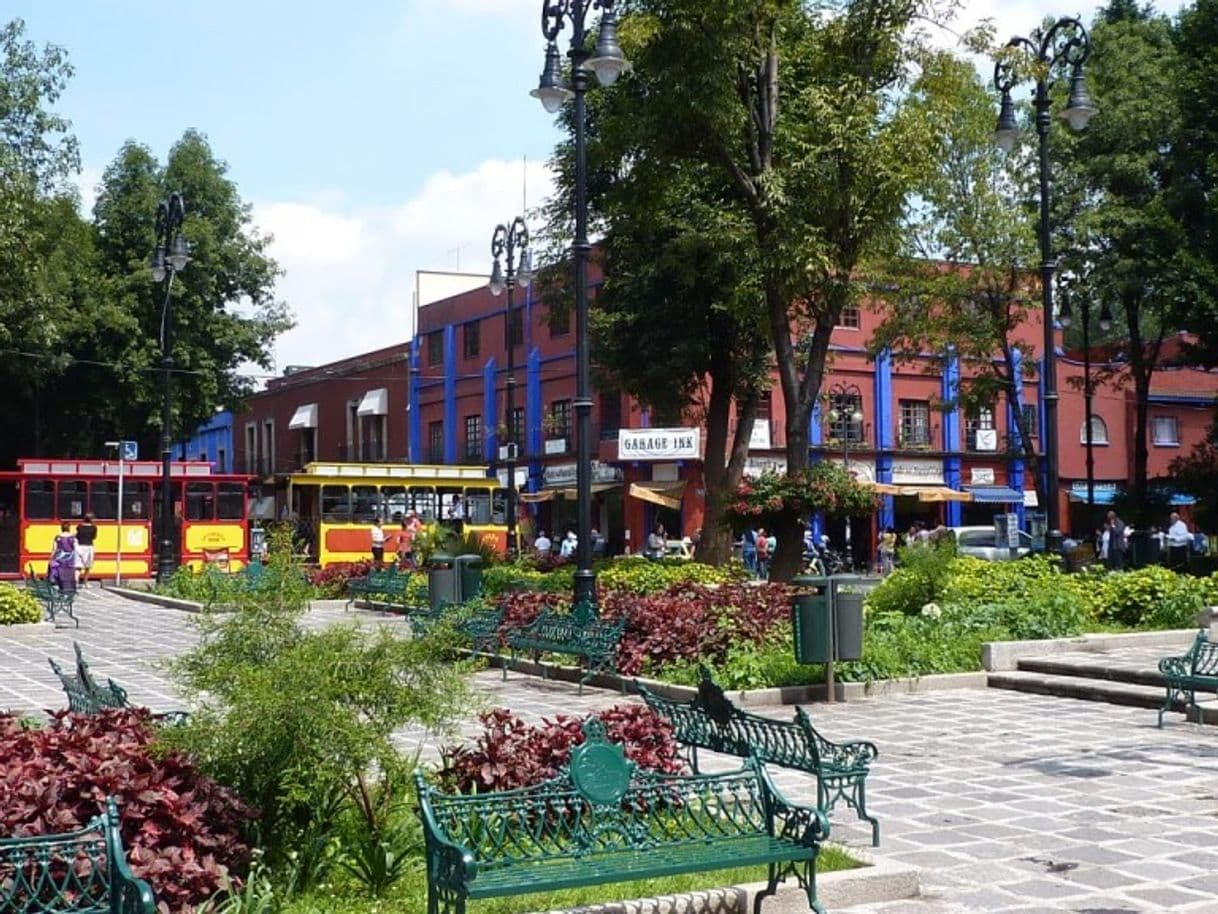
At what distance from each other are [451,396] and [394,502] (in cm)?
1769

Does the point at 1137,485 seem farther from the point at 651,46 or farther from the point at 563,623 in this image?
the point at 563,623

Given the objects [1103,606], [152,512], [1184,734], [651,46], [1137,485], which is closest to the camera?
[1184,734]

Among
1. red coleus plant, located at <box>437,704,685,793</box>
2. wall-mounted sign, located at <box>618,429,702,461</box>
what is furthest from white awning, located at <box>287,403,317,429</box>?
red coleus plant, located at <box>437,704,685,793</box>

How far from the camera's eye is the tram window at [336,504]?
3550 cm

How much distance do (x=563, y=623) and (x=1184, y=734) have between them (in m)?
6.20

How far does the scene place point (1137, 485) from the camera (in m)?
38.6

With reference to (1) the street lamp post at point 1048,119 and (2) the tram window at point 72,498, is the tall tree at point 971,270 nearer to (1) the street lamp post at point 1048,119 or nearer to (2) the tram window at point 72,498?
(1) the street lamp post at point 1048,119

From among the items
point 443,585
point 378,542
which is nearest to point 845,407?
point 378,542

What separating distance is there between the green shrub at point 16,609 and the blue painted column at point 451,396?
103 feet

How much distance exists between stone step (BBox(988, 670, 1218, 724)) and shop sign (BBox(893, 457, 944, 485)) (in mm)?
33114

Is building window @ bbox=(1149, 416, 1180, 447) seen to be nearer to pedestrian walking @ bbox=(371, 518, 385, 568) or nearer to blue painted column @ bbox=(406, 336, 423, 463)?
blue painted column @ bbox=(406, 336, 423, 463)

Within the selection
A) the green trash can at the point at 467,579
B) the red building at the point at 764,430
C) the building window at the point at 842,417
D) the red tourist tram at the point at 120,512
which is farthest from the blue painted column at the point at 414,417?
the green trash can at the point at 467,579

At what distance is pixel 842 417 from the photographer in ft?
151

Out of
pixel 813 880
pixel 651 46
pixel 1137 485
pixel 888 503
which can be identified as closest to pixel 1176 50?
pixel 1137 485
